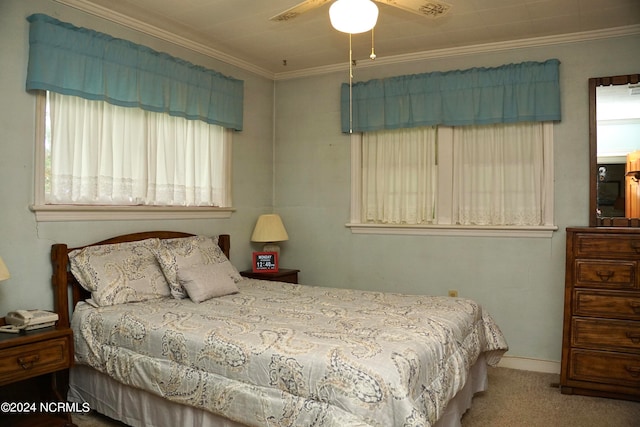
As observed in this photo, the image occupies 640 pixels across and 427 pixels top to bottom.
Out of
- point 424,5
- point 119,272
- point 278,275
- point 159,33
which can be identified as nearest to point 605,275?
point 424,5

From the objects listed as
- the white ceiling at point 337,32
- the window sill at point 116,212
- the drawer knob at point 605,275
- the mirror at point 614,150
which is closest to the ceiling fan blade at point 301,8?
the white ceiling at point 337,32

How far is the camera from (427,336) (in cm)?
227

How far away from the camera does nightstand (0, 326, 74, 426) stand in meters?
2.34

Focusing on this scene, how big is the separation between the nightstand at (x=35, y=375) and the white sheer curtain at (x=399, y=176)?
2694 mm

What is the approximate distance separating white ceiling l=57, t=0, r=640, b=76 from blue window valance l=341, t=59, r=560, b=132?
254mm

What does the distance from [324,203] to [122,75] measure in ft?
7.03

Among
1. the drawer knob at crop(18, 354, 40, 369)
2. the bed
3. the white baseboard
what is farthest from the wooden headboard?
the white baseboard

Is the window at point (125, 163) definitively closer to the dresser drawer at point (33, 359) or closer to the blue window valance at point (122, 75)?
the blue window valance at point (122, 75)

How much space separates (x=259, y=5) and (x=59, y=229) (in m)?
1.92

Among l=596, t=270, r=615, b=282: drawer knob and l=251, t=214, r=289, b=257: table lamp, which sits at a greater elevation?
l=251, t=214, r=289, b=257: table lamp

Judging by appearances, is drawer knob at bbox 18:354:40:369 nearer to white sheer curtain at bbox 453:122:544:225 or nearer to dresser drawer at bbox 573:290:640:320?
white sheer curtain at bbox 453:122:544:225

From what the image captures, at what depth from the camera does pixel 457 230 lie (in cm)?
404

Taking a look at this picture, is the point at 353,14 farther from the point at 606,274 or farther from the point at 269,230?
the point at 269,230

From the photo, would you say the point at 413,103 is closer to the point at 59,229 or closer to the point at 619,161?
the point at 619,161
